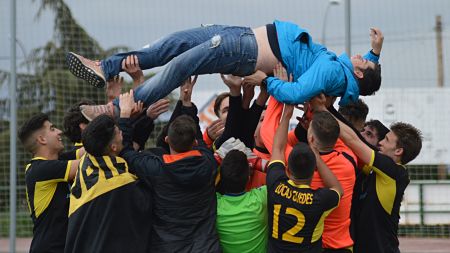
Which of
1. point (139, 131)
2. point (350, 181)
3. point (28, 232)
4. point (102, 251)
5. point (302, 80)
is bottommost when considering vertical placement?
point (28, 232)

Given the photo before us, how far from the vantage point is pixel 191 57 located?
4691mm

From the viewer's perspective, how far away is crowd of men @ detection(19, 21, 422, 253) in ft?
14.5

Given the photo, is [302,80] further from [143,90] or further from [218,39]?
[143,90]

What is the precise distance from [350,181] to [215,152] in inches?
35.1

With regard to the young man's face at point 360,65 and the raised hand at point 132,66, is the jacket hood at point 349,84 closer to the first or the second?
the young man's face at point 360,65

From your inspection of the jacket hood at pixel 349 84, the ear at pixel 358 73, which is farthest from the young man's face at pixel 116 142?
the ear at pixel 358 73

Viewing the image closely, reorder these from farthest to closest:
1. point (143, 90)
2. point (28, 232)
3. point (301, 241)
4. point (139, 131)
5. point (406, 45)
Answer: point (28, 232), point (406, 45), point (139, 131), point (143, 90), point (301, 241)

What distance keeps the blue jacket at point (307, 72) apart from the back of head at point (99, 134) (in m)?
0.99

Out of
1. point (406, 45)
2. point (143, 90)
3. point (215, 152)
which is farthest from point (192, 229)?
point (406, 45)

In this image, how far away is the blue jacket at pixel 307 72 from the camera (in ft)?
14.8

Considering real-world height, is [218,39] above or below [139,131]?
above

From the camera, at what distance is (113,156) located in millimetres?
4508

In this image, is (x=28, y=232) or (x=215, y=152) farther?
(x=28, y=232)

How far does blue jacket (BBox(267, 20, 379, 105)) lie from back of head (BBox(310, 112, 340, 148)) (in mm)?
175
